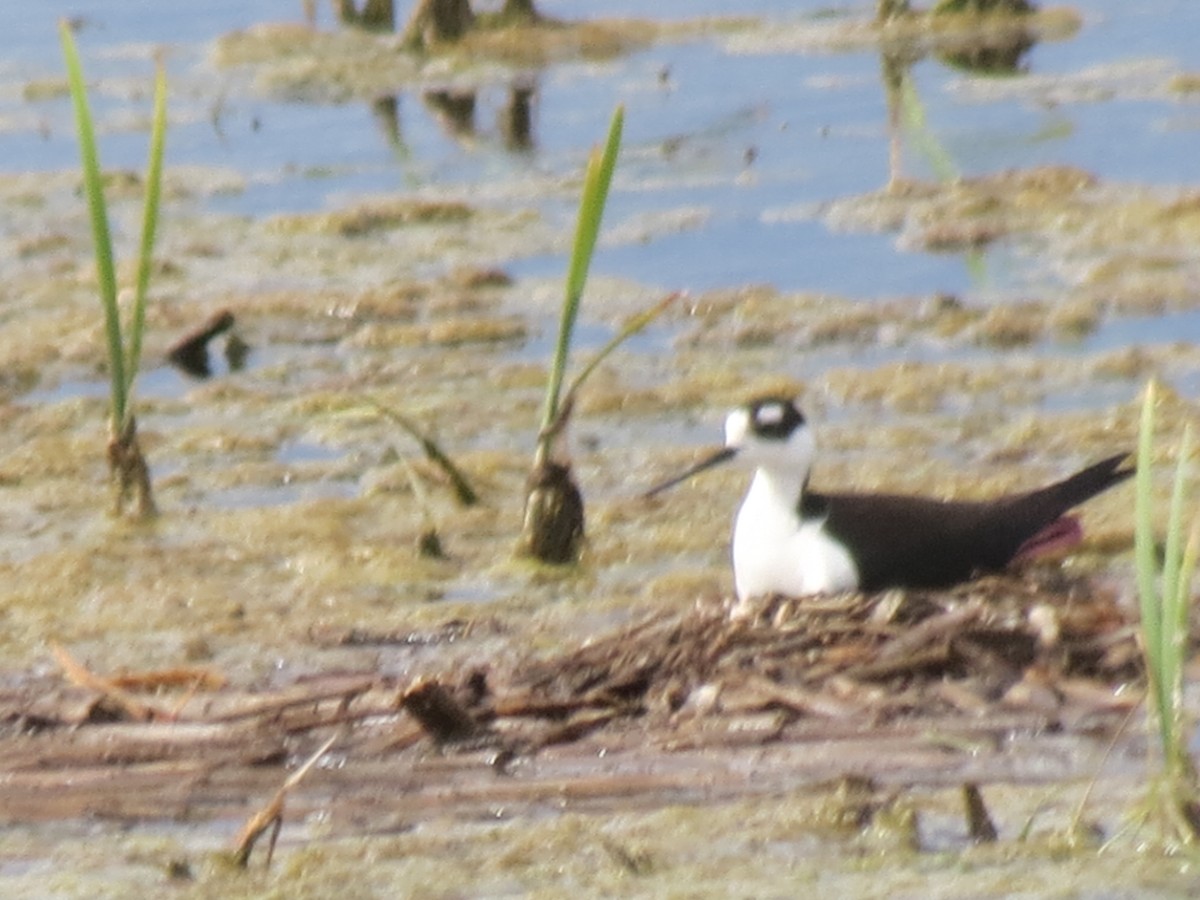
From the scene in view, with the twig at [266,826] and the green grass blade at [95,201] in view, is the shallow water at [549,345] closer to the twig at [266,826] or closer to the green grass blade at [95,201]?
the twig at [266,826]

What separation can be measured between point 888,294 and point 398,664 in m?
3.04

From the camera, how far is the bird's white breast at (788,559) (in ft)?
17.2

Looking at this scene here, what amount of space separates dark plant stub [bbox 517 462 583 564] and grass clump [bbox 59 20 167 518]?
915 millimetres

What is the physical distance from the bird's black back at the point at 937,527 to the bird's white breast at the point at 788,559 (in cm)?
3

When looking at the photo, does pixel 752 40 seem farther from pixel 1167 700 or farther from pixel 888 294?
pixel 1167 700

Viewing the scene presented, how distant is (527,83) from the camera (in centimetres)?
1152

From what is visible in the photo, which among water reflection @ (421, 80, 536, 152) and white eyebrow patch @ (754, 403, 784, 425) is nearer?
white eyebrow patch @ (754, 403, 784, 425)

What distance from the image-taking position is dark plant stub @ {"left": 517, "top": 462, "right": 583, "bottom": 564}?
5.89 metres

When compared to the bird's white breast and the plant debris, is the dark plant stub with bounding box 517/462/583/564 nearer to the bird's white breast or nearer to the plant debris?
the bird's white breast

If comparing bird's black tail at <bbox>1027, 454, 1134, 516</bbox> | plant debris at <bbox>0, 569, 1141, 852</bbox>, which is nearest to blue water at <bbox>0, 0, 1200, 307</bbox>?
bird's black tail at <bbox>1027, 454, 1134, 516</bbox>

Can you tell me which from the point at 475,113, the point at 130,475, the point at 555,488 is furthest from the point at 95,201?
the point at 475,113

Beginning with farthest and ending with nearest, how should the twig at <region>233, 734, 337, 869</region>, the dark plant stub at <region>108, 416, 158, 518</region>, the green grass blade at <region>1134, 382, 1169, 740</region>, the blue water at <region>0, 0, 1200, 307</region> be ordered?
the blue water at <region>0, 0, 1200, 307</region>
the dark plant stub at <region>108, 416, 158, 518</region>
the twig at <region>233, 734, 337, 869</region>
the green grass blade at <region>1134, 382, 1169, 740</region>

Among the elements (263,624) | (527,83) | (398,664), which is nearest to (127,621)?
(263,624)

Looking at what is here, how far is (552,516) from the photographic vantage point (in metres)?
5.92
